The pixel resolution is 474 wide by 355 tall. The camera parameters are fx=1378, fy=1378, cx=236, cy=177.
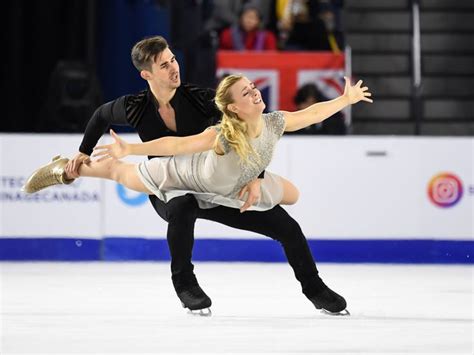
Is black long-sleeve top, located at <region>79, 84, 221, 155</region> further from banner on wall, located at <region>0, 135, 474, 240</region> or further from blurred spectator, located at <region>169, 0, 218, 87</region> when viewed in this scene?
blurred spectator, located at <region>169, 0, 218, 87</region>

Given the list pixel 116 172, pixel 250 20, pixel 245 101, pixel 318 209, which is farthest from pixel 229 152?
pixel 250 20

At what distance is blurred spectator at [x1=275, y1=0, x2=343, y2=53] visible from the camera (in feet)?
38.8

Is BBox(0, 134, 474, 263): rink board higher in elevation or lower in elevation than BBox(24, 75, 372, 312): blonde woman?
lower

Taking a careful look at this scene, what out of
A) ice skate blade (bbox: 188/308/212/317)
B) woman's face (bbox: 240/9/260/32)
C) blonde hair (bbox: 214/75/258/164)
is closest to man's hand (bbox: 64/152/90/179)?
blonde hair (bbox: 214/75/258/164)

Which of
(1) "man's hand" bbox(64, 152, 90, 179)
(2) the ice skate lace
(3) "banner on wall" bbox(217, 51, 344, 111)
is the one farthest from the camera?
(3) "banner on wall" bbox(217, 51, 344, 111)

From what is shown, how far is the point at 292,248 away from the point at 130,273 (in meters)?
2.75

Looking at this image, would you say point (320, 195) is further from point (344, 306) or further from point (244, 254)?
point (344, 306)

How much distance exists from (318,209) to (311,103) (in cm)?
109

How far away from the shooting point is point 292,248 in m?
6.52

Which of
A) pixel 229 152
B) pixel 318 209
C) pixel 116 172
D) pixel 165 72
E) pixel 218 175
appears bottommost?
pixel 318 209

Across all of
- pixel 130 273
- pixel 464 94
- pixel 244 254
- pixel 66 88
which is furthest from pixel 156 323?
pixel 464 94

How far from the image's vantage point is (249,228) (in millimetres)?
→ 6590

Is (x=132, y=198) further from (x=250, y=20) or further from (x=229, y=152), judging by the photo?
(x=229, y=152)

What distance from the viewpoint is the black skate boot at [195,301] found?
645cm
